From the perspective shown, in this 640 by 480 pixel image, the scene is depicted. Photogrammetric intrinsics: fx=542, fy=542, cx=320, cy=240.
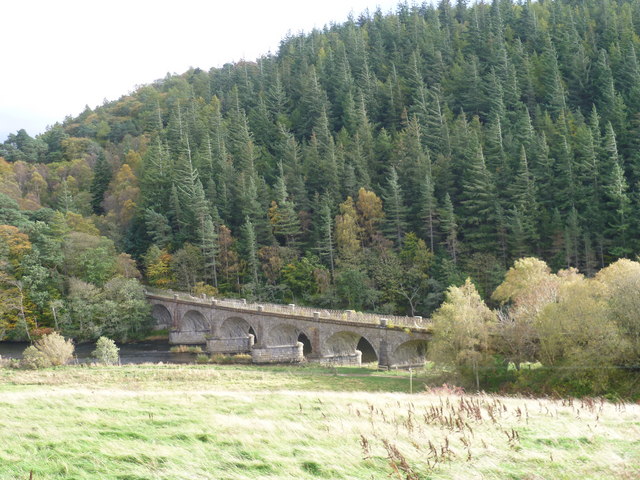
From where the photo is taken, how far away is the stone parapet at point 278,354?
5603 cm

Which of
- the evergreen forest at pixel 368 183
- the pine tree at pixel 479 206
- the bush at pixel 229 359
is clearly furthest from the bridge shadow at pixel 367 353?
the pine tree at pixel 479 206

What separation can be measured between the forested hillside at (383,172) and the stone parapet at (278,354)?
13.6 m

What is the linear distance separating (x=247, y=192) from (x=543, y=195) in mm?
43648

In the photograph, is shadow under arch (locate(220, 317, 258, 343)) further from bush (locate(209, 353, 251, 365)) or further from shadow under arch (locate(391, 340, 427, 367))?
shadow under arch (locate(391, 340, 427, 367))

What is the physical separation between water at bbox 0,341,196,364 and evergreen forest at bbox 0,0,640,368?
2595 mm

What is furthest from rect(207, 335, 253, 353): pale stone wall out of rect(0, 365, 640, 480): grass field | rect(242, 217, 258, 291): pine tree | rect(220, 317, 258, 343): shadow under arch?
rect(0, 365, 640, 480): grass field

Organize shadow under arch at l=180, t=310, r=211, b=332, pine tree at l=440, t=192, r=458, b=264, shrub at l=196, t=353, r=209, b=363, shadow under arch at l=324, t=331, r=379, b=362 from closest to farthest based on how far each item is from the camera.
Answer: shadow under arch at l=324, t=331, r=379, b=362 → shrub at l=196, t=353, r=209, b=363 → pine tree at l=440, t=192, r=458, b=264 → shadow under arch at l=180, t=310, r=211, b=332

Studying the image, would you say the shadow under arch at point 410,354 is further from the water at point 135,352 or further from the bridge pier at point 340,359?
the water at point 135,352

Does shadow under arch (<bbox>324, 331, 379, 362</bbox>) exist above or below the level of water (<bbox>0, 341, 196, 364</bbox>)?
above

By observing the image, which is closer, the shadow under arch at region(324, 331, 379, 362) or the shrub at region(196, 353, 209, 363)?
the shadow under arch at region(324, 331, 379, 362)

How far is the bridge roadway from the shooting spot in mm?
45125

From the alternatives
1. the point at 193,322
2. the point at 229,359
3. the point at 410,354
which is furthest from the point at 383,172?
the point at 410,354

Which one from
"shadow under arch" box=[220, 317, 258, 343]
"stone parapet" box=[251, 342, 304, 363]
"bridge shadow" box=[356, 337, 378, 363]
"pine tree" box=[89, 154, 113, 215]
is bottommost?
"bridge shadow" box=[356, 337, 378, 363]

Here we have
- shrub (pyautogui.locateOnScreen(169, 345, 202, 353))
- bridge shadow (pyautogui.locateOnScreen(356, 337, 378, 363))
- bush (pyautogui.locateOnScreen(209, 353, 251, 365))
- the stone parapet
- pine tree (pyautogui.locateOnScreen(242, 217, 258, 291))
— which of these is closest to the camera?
bush (pyautogui.locateOnScreen(209, 353, 251, 365))
